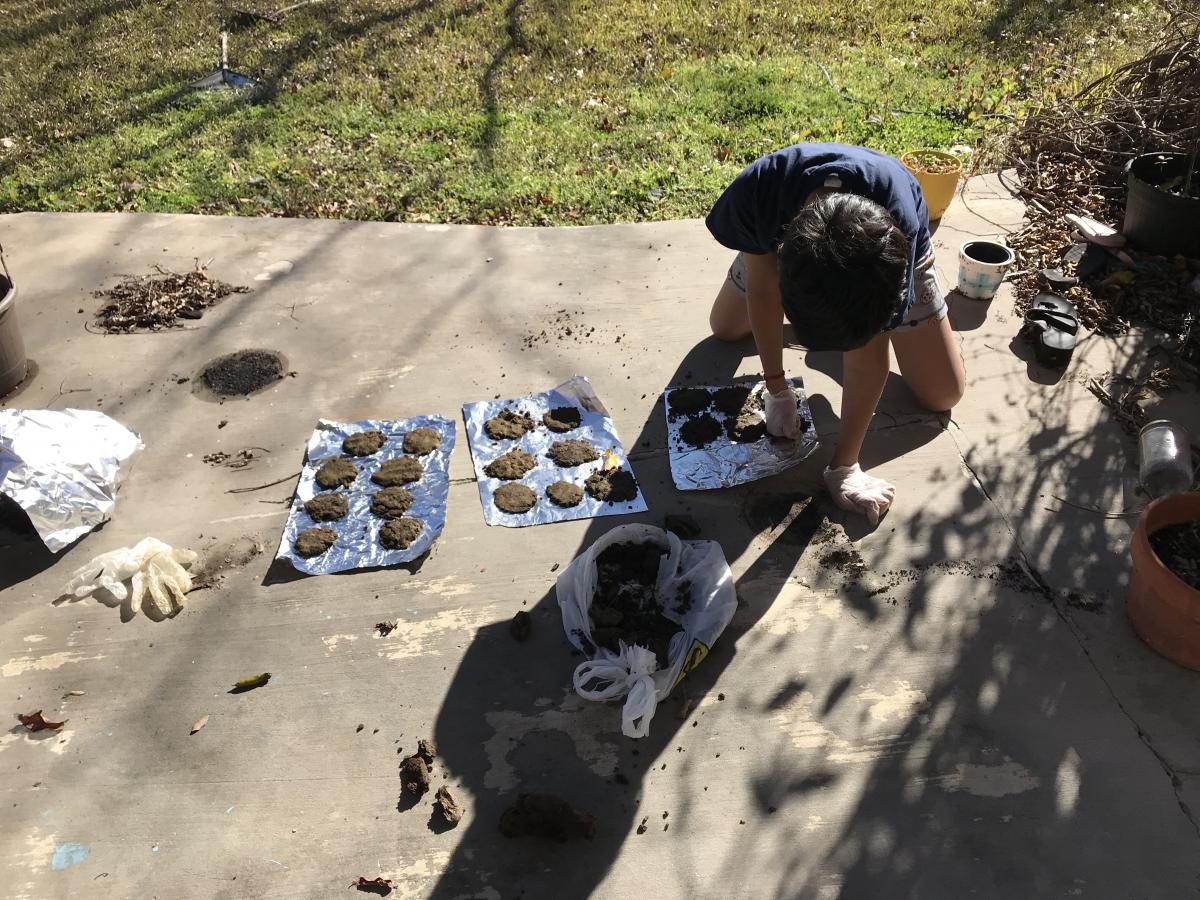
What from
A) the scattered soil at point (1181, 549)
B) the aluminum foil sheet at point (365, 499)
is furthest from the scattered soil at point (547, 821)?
the scattered soil at point (1181, 549)

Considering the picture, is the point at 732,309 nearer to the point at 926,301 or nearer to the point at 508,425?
the point at 926,301

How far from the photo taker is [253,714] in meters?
2.56

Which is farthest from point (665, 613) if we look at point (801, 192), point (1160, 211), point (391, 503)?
point (1160, 211)

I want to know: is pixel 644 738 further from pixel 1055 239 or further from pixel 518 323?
pixel 1055 239

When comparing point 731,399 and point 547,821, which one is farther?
point 731,399

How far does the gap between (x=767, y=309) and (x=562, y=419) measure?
1000 mm

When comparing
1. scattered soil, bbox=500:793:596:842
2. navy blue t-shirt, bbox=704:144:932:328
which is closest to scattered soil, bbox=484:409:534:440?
navy blue t-shirt, bbox=704:144:932:328

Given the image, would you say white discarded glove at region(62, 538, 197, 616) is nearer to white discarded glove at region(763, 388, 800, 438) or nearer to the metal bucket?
the metal bucket

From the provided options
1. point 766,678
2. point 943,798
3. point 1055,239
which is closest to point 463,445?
point 766,678

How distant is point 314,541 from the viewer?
10.0 feet

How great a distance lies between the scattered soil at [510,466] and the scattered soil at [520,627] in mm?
726

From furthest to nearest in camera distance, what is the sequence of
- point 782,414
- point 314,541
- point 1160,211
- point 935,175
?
point 935,175 → point 1160,211 → point 782,414 → point 314,541

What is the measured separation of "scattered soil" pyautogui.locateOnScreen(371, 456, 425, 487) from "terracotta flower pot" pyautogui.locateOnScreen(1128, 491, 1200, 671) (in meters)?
2.53

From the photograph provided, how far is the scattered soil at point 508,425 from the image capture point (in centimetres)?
353
